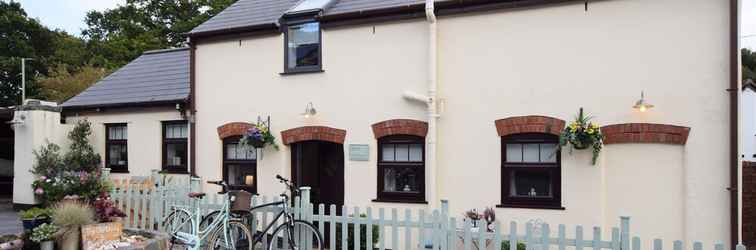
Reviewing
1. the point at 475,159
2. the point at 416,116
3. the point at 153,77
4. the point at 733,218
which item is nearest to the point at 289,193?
the point at 416,116

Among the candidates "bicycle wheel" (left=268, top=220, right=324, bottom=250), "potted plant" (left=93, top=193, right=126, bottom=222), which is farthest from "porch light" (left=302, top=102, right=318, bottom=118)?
"potted plant" (left=93, top=193, right=126, bottom=222)

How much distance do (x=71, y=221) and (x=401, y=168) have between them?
16.1 ft

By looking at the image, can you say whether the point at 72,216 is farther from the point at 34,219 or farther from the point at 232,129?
the point at 232,129

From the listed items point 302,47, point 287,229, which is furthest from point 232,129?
point 287,229

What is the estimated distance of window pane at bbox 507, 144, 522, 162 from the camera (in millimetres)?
8211

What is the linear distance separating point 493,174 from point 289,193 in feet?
12.6

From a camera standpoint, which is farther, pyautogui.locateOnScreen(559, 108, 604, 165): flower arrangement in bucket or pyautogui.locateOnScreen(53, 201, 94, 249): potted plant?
pyautogui.locateOnScreen(559, 108, 604, 165): flower arrangement in bucket

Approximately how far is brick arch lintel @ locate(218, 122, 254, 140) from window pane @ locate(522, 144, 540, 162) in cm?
517

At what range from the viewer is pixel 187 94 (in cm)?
1177

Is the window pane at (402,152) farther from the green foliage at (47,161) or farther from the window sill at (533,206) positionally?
the green foliage at (47,161)

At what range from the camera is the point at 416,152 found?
899 centimetres

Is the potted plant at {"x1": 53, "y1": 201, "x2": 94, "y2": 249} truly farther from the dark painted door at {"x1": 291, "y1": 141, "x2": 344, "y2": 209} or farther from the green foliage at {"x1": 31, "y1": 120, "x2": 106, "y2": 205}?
the green foliage at {"x1": 31, "y1": 120, "x2": 106, "y2": 205}

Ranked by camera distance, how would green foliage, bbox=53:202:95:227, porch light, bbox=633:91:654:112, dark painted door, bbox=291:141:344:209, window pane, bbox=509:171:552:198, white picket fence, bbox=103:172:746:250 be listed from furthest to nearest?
dark painted door, bbox=291:141:344:209, window pane, bbox=509:171:552:198, porch light, bbox=633:91:654:112, green foliage, bbox=53:202:95:227, white picket fence, bbox=103:172:746:250

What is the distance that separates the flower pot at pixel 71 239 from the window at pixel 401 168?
4579 millimetres
